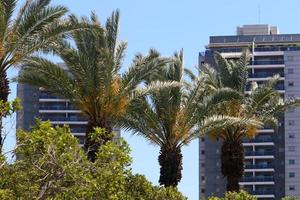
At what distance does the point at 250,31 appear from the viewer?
123 metres

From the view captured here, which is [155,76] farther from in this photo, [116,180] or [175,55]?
[116,180]

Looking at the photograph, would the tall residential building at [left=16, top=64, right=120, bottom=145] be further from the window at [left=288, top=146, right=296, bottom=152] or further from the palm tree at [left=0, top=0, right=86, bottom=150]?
the palm tree at [left=0, top=0, right=86, bottom=150]

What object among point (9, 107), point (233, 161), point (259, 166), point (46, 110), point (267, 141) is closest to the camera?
point (9, 107)

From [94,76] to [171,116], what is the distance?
18.4 feet

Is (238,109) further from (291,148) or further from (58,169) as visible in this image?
(291,148)

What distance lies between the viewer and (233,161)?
1689 inches

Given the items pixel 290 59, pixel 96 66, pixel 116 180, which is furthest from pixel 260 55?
pixel 116 180

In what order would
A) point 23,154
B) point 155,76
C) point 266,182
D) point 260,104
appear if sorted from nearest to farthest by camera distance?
point 23,154 → point 155,76 → point 260,104 → point 266,182

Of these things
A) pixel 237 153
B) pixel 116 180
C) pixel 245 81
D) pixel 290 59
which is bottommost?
pixel 116 180

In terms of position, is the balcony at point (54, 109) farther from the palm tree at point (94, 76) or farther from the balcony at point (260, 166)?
the palm tree at point (94, 76)

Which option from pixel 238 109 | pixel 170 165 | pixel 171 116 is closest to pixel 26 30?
pixel 171 116

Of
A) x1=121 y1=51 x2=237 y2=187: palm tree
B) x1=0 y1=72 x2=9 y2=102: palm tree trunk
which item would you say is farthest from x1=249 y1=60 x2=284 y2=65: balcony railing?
x1=0 y1=72 x2=9 y2=102: palm tree trunk

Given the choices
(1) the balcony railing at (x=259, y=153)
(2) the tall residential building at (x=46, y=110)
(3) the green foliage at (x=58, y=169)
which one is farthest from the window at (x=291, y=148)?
(3) the green foliage at (x=58, y=169)

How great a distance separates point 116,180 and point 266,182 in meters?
92.2
